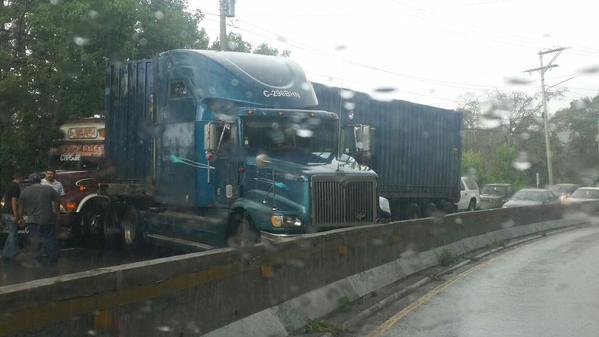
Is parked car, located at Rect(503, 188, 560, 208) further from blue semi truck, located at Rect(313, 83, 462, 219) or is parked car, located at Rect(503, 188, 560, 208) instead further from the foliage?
the foliage

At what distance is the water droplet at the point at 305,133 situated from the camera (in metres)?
12.3

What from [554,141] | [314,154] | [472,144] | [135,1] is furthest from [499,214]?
[554,141]

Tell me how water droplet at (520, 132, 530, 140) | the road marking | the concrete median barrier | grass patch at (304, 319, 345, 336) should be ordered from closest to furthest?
the concrete median barrier, grass patch at (304, 319, 345, 336), the road marking, water droplet at (520, 132, 530, 140)

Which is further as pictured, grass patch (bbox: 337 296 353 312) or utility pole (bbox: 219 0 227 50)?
utility pole (bbox: 219 0 227 50)

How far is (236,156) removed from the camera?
12.0m

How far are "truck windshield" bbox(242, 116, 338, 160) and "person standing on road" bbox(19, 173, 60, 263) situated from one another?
3801 millimetres

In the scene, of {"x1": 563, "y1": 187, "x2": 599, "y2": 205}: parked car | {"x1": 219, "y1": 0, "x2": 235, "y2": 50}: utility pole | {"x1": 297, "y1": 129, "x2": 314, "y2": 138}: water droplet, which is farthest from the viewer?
{"x1": 563, "y1": 187, "x2": 599, "y2": 205}: parked car

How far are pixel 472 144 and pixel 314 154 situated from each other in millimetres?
51460

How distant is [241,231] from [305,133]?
212 cm

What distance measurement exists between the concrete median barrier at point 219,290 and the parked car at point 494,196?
22635 mm

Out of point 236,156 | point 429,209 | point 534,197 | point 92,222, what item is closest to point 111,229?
point 92,222

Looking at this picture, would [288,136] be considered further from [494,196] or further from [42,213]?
[494,196]

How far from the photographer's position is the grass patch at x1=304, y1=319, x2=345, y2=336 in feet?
23.6

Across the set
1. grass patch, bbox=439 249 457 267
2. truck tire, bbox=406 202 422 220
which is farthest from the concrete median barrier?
truck tire, bbox=406 202 422 220
